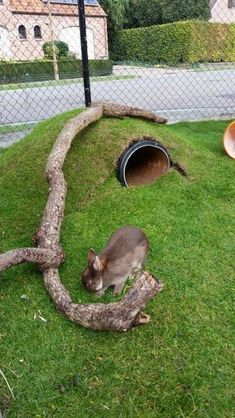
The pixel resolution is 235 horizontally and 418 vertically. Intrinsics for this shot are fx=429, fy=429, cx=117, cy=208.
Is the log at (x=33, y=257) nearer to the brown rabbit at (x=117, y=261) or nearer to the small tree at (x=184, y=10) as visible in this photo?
the brown rabbit at (x=117, y=261)

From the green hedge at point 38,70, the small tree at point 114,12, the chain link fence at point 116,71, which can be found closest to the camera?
the chain link fence at point 116,71

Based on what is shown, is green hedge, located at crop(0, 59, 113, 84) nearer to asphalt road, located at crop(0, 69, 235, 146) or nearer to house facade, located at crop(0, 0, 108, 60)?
house facade, located at crop(0, 0, 108, 60)

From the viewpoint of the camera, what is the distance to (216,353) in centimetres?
228

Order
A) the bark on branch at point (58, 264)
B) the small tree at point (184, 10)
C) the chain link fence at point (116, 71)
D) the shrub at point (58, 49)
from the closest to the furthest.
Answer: the bark on branch at point (58, 264)
the chain link fence at point (116, 71)
the shrub at point (58, 49)
the small tree at point (184, 10)

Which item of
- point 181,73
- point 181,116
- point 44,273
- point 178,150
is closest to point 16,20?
point 181,73

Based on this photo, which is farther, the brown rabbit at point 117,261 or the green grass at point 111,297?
the brown rabbit at point 117,261

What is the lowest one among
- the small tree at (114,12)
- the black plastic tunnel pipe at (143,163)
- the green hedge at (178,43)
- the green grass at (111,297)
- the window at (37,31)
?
the green grass at (111,297)

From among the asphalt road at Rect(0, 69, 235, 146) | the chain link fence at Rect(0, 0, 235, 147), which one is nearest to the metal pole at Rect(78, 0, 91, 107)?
the chain link fence at Rect(0, 0, 235, 147)

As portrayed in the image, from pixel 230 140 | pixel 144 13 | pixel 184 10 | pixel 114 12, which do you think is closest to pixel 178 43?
pixel 114 12

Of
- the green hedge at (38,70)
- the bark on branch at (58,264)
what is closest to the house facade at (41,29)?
the green hedge at (38,70)

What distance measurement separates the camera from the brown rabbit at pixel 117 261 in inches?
106

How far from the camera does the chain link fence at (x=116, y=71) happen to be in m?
8.88

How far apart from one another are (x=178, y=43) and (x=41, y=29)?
776 cm

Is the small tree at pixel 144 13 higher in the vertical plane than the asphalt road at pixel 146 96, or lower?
higher
